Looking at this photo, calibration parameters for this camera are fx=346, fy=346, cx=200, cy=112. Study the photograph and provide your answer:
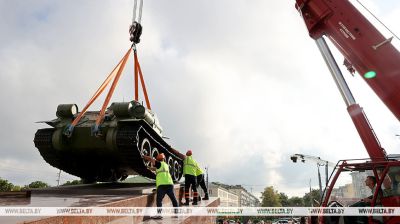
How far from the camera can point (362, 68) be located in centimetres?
647

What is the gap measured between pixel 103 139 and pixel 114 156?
0.81 m

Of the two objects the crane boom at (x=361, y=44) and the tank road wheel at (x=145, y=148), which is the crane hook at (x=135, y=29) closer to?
the tank road wheel at (x=145, y=148)

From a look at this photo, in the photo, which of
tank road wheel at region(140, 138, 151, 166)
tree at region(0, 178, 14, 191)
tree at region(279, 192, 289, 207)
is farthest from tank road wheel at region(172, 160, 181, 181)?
tree at region(279, 192, 289, 207)

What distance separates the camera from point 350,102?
687 centimetres

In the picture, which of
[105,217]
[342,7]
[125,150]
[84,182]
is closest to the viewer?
[105,217]

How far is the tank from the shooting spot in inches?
400

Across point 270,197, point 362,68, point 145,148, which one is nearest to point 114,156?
point 145,148

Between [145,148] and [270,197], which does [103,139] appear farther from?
[270,197]

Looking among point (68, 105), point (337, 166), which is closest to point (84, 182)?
point (68, 105)

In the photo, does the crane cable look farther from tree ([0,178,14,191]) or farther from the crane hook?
tree ([0,178,14,191])

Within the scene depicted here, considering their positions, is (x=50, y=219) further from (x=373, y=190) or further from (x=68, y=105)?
(x=68, y=105)

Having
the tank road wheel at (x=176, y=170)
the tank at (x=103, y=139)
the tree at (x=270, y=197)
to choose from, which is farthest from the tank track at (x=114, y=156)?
the tree at (x=270, y=197)

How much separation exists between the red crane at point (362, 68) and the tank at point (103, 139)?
562 centimetres

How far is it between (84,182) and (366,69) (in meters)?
10.1
